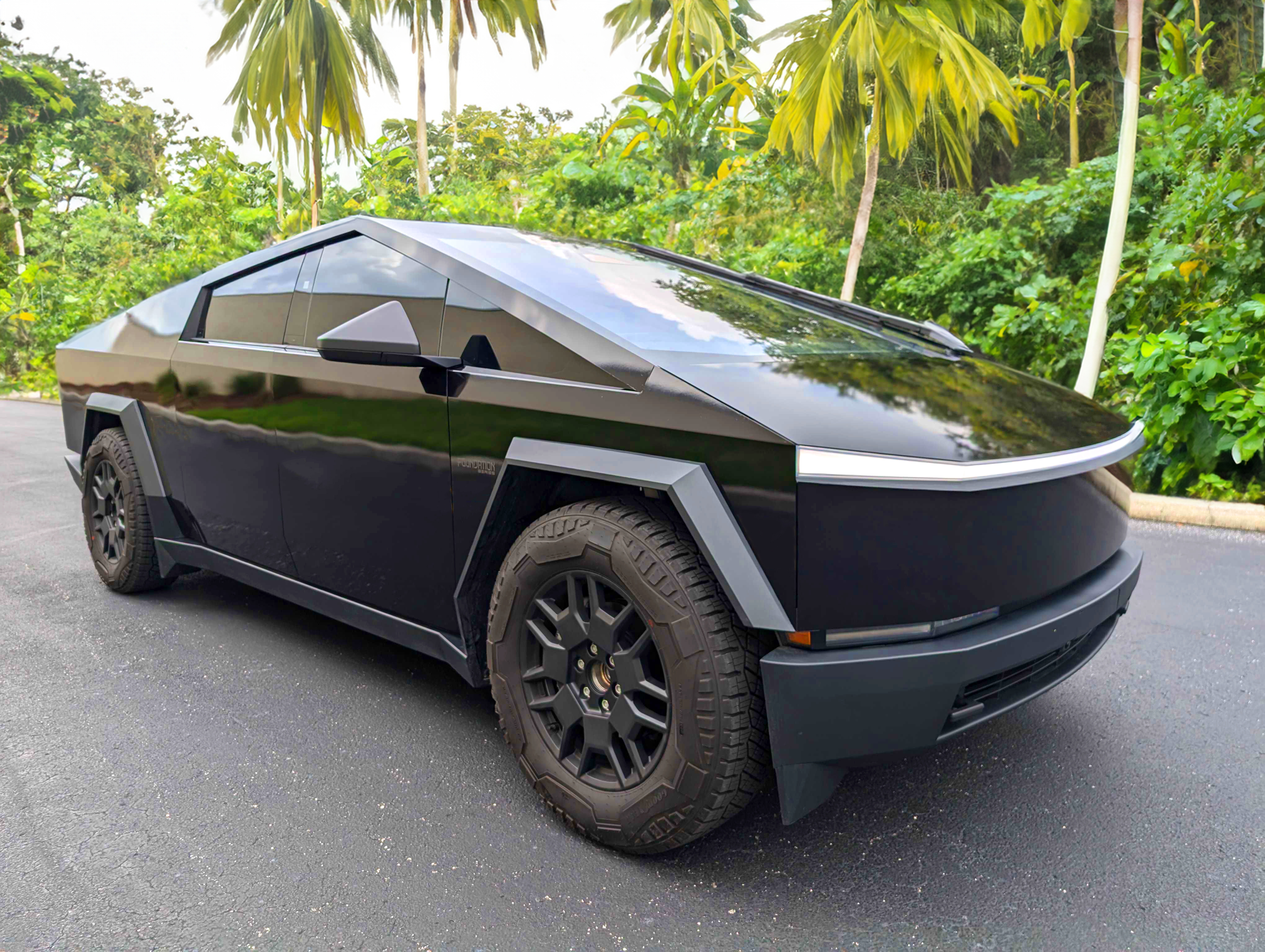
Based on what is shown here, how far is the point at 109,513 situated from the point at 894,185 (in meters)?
9.56

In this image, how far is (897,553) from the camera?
5.83ft

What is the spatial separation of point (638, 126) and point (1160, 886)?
15926 mm

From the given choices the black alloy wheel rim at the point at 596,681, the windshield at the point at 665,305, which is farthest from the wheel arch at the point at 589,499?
the windshield at the point at 665,305

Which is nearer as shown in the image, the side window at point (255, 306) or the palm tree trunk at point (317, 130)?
the side window at point (255, 306)

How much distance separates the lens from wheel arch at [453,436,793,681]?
1.82 m

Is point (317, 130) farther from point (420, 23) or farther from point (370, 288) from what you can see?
point (370, 288)

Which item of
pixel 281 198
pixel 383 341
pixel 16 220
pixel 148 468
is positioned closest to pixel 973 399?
pixel 383 341

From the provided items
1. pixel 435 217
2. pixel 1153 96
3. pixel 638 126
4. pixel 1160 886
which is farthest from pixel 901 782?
pixel 638 126

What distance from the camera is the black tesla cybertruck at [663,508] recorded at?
1.79 metres

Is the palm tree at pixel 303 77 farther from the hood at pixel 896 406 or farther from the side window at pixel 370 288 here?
the hood at pixel 896 406

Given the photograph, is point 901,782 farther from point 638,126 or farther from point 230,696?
point 638,126

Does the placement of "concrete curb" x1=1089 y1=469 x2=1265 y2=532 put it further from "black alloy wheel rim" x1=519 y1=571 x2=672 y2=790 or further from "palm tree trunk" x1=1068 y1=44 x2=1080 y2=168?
"palm tree trunk" x1=1068 y1=44 x2=1080 y2=168

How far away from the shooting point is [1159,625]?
3.65 meters

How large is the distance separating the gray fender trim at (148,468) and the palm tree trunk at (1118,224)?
20.6 ft
